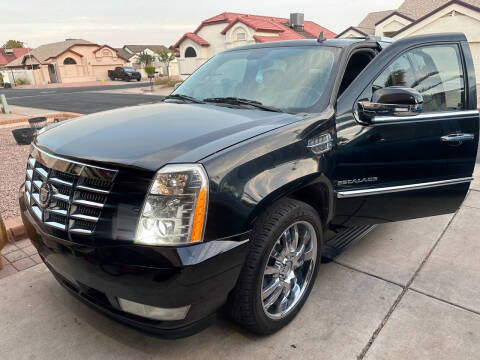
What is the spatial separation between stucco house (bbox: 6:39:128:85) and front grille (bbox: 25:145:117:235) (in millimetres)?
60003

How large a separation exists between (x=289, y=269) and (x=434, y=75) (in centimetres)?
208

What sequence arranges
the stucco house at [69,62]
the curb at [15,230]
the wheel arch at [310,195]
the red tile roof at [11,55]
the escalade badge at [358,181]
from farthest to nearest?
1. the red tile roof at [11,55]
2. the stucco house at [69,62]
3. the curb at [15,230]
4. the escalade badge at [358,181]
5. the wheel arch at [310,195]

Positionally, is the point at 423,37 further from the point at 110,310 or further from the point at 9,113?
the point at 9,113

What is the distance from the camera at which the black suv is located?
184 centimetres

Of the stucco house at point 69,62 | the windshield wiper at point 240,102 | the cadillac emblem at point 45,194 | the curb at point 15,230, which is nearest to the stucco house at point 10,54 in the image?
the stucco house at point 69,62

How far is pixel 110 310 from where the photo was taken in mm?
2041

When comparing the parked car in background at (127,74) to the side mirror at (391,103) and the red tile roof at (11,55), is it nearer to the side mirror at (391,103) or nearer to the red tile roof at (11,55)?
the red tile roof at (11,55)

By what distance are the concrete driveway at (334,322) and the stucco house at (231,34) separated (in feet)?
107

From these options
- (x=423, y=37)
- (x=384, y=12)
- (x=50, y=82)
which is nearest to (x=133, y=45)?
(x=50, y=82)

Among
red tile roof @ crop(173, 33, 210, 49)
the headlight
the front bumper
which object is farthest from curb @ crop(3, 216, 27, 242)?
red tile roof @ crop(173, 33, 210, 49)

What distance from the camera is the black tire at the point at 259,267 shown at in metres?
2.09

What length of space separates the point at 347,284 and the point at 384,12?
4403cm

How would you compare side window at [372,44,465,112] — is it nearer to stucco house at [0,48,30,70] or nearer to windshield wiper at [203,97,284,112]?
windshield wiper at [203,97,284,112]

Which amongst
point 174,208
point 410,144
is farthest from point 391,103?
point 174,208
